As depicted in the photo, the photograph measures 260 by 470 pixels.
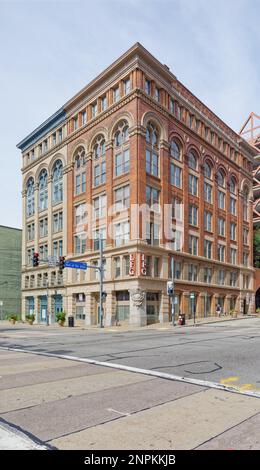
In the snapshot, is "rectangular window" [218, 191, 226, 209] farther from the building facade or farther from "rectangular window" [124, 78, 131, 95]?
the building facade

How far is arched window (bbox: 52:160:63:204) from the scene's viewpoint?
57.5 meters

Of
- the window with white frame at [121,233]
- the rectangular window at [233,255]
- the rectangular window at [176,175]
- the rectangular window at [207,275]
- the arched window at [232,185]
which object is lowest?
the rectangular window at [207,275]

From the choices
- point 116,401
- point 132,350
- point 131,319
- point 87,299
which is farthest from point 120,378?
point 87,299

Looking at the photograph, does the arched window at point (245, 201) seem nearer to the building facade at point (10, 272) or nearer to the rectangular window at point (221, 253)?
the rectangular window at point (221, 253)

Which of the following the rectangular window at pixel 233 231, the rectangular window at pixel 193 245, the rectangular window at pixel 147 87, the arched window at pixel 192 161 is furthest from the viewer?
the rectangular window at pixel 233 231

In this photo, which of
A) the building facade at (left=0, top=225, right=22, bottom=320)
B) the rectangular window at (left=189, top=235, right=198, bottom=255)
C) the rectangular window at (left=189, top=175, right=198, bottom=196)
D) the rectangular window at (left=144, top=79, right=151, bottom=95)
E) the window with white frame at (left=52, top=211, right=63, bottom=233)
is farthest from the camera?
the building facade at (left=0, top=225, right=22, bottom=320)

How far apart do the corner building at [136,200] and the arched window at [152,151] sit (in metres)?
0.16

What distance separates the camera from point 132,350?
1666 cm

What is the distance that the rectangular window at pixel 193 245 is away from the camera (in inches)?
2039

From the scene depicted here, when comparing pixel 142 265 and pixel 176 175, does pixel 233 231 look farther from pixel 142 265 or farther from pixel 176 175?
pixel 142 265

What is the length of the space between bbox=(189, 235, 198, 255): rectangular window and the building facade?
35.0 metres

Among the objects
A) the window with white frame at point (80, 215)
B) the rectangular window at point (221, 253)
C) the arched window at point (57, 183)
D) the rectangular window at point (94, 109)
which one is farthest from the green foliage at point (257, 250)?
the rectangular window at point (94, 109)

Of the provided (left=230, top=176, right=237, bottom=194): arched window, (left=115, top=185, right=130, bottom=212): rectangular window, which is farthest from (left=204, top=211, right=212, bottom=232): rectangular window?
(left=115, top=185, right=130, bottom=212): rectangular window

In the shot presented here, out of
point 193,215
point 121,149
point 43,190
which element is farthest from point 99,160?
point 43,190
